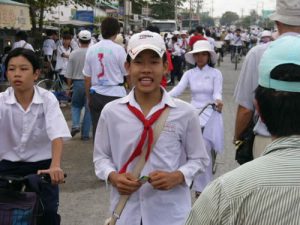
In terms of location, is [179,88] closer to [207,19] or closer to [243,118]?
[243,118]

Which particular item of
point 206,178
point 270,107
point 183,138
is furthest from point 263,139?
point 206,178

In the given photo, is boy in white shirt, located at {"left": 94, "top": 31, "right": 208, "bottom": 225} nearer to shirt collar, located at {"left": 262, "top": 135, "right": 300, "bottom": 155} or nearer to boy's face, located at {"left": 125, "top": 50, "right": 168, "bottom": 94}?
boy's face, located at {"left": 125, "top": 50, "right": 168, "bottom": 94}

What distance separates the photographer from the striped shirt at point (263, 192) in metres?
1.49

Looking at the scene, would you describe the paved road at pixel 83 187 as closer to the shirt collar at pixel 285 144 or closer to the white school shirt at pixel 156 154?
the white school shirt at pixel 156 154

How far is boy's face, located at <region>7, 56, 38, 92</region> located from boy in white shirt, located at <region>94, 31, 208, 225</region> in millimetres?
895

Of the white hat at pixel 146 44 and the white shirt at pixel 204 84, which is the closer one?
the white hat at pixel 146 44

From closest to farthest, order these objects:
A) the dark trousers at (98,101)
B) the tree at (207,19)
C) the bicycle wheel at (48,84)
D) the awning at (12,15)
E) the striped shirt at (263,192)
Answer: the striped shirt at (263,192) < the dark trousers at (98,101) < the bicycle wheel at (48,84) < the awning at (12,15) < the tree at (207,19)

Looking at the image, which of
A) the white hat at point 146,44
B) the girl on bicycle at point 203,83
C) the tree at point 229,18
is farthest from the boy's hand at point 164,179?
the tree at point 229,18

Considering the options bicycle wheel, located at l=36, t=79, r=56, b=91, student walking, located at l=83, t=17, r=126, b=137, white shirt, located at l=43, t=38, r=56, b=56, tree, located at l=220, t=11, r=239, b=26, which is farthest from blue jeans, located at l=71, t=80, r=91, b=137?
tree, located at l=220, t=11, r=239, b=26

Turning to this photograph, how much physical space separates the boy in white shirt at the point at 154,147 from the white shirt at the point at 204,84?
3.24 m

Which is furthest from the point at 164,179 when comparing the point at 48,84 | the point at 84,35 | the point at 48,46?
the point at 48,46

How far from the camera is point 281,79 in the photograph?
1.62 meters

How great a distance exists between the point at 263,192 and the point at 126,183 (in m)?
1.39

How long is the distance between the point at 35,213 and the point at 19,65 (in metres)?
1.12
